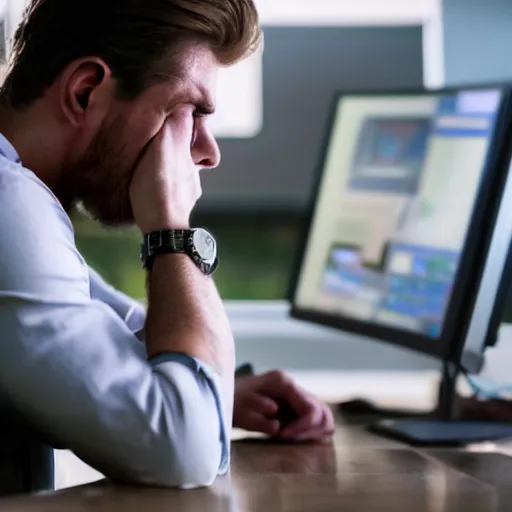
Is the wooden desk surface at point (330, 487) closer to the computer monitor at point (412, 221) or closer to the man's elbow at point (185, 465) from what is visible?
the man's elbow at point (185, 465)

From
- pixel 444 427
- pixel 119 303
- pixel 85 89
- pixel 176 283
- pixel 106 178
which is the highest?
pixel 85 89

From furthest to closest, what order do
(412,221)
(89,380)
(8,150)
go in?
(412,221) < (8,150) < (89,380)

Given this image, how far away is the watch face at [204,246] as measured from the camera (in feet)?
3.95

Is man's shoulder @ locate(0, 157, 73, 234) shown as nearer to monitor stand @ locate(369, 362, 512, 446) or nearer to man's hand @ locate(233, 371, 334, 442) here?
man's hand @ locate(233, 371, 334, 442)

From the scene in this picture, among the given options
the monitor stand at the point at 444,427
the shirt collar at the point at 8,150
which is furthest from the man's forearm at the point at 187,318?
the monitor stand at the point at 444,427

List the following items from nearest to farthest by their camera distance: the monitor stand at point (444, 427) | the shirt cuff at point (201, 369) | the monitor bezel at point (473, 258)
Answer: the shirt cuff at point (201, 369) → the monitor stand at point (444, 427) → the monitor bezel at point (473, 258)

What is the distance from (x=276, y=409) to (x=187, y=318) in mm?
355

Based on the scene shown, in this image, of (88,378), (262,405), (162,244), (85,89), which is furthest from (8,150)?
(262,405)

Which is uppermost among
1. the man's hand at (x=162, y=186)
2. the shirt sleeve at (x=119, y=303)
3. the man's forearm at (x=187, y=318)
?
the man's hand at (x=162, y=186)

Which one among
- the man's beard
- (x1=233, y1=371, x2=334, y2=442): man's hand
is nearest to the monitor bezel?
(x1=233, y1=371, x2=334, y2=442): man's hand

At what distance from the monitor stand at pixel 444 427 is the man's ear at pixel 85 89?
0.61 m

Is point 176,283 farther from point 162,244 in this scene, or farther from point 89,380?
point 89,380

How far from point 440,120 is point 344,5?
673 mm

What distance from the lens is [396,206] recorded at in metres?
1.71
